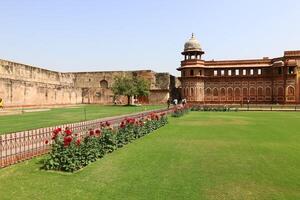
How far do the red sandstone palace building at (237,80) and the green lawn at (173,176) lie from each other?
34.1 m

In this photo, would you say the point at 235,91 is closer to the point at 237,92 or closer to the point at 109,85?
the point at 237,92

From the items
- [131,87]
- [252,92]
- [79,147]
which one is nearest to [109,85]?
[131,87]

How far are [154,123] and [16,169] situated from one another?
8.71 metres

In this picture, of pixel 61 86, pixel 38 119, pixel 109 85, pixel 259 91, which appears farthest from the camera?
pixel 109 85

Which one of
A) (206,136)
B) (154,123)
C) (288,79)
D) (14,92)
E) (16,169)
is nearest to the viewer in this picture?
(16,169)

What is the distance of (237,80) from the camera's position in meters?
44.0

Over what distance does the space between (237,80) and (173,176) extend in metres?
39.4

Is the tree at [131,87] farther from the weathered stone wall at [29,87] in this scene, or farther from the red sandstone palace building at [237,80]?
the weathered stone wall at [29,87]

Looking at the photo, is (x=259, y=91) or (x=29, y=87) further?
(x=259, y=91)

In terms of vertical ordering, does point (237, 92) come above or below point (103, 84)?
below

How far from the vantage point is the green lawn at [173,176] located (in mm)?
5527

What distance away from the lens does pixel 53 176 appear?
658cm

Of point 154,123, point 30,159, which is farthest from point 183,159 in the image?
point 154,123

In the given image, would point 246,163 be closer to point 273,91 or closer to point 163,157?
point 163,157
